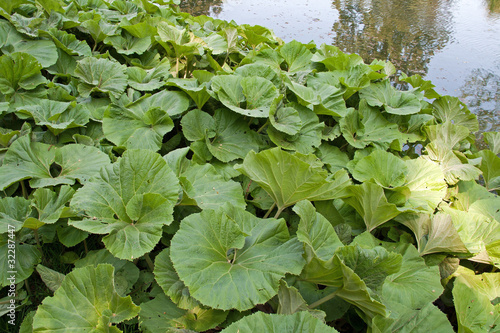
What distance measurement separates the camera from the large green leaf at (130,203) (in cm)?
140

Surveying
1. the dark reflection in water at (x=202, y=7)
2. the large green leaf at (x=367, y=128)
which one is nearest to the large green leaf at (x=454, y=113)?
the large green leaf at (x=367, y=128)

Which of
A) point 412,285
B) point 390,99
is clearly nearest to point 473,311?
point 412,285

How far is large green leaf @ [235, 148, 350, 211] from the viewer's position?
165 cm

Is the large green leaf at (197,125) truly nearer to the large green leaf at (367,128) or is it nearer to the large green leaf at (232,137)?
the large green leaf at (232,137)

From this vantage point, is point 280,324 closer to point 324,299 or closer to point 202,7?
point 324,299

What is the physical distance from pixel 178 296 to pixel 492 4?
10231mm

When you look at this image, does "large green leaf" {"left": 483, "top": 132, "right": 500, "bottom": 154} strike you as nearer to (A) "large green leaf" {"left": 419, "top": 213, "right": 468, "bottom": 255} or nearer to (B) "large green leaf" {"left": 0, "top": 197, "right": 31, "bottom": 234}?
(A) "large green leaf" {"left": 419, "top": 213, "right": 468, "bottom": 255}

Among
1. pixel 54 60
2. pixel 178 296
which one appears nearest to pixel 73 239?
pixel 178 296

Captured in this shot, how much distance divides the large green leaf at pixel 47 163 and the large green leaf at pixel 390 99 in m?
2.04

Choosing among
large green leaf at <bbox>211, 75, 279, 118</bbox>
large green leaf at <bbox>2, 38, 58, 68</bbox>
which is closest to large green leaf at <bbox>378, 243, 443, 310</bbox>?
large green leaf at <bbox>211, 75, 279, 118</bbox>

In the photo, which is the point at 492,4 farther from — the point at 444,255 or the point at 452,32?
the point at 444,255

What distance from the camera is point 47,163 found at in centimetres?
181

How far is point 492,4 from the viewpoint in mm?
8312

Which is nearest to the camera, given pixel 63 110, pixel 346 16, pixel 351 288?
pixel 351 288
